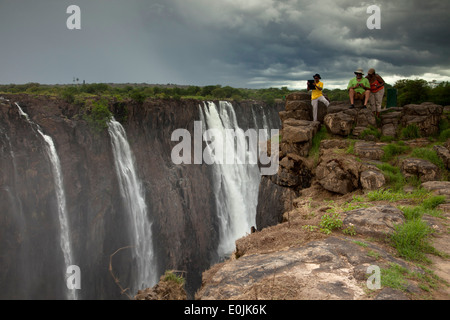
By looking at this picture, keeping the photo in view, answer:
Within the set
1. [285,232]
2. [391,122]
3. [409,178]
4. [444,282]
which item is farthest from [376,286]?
[391,122]

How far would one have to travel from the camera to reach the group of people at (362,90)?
11116mm

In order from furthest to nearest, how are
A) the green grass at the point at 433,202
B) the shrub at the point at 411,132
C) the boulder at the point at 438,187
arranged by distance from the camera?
the shrub at the point at 411,132, the boulder at the point at 438,187, the green grass at the point at 433,202

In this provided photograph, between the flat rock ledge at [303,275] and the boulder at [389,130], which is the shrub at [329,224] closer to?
the flat rock ledge at [303,275]

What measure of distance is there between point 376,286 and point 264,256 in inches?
56.3

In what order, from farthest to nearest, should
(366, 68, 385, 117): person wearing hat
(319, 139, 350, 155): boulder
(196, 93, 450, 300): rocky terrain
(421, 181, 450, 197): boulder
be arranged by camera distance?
1. (366, 68, 385, 117): person wearing hat
2. (319, 139, 350, 155): boulder
3. (421, 181, 450, 197): boulder
4. (196, 93, 450, 300): rocky terrain

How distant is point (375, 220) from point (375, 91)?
852cm

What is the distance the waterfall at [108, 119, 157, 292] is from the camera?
24.2 meters

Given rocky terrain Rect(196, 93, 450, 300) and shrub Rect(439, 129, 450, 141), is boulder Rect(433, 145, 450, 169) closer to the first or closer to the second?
rocky terrain Rect(196, 93, 450, 300)

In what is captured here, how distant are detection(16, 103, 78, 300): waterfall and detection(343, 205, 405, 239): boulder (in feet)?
70.1

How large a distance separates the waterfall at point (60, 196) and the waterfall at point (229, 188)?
14.6 metres

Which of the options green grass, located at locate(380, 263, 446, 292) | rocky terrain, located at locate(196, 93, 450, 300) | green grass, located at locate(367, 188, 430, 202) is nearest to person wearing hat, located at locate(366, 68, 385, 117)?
rocky terrain, located at locate(196, 93, 450, 300)

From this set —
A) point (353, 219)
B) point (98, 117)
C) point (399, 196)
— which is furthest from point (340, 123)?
point (98, 117)

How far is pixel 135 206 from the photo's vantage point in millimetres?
25172

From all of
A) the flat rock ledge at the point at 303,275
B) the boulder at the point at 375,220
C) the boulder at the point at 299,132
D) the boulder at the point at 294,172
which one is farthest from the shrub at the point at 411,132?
the flat rock ledge at the point at 303,275
